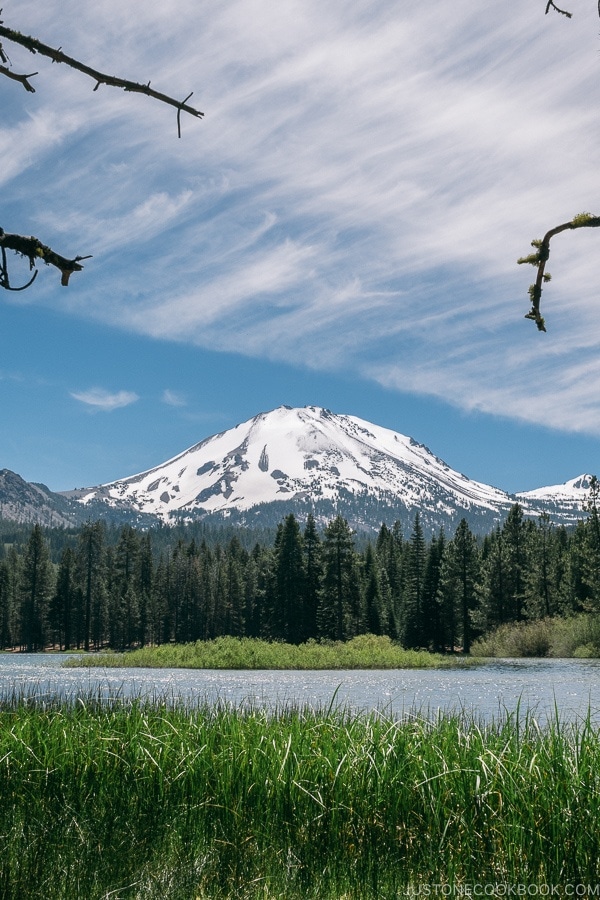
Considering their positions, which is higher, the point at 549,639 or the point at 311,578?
the point at 311,578

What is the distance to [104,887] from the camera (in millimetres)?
6648

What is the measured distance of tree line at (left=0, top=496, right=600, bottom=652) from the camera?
7769 centimetres

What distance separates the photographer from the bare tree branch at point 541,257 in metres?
3.48

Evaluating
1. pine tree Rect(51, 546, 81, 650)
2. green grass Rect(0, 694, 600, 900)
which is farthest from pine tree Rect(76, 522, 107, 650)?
green grass Rect(0, 694, 600, 900)

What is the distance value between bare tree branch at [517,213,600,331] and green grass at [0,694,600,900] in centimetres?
487

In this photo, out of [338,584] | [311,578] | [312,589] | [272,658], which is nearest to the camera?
[272,658]

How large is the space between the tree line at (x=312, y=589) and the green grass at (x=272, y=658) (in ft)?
51.2

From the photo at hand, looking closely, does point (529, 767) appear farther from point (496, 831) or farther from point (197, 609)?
point (197, 609)

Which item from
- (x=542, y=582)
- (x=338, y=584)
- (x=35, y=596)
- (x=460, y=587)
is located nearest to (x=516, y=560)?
(x=542, y=582)

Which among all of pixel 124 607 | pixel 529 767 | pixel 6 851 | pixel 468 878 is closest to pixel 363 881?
pixel 468 878

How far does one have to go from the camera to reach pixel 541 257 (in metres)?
3.74

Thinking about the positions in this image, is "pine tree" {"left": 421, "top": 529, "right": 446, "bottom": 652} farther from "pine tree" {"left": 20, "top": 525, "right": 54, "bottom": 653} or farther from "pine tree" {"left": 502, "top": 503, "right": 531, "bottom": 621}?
"pine tree" {"left": 20, "top": 525, "right": 54, "bottom": 653}

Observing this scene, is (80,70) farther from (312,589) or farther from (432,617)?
(432,617)

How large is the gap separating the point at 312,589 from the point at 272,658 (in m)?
27.2
